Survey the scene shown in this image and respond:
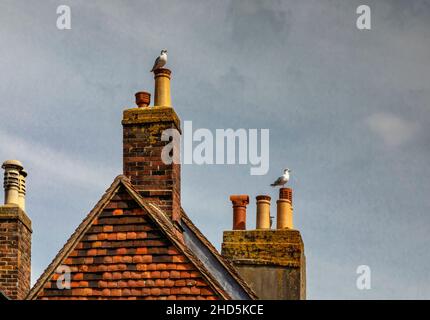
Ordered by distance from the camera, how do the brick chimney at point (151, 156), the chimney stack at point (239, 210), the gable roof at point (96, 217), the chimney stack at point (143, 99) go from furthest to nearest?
the chimney stack at point (239, 210), the chimney stack at point (143, 99), the brick chimney at point (151, 156), the gable roof at point (96, 217)

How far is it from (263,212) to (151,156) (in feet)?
18.0

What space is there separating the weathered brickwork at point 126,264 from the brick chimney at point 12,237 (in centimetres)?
546

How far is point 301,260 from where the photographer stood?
19734 millimetres

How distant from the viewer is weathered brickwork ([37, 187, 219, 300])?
1380 cm

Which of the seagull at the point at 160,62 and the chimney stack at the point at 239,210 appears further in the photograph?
the chimney stack at the point at 239,210

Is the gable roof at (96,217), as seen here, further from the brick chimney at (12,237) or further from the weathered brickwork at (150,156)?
the brick chimney at (12,237)

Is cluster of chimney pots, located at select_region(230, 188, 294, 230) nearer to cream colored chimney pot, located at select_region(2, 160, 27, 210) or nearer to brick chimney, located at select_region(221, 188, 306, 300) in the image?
brick chimney, located at select_region(221, 188, 306, 300)

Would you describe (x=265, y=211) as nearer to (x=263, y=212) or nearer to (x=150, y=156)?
(x=263, y=212)

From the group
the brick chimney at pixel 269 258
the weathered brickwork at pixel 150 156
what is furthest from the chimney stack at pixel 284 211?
the weathered brickwork at pixel 150 156

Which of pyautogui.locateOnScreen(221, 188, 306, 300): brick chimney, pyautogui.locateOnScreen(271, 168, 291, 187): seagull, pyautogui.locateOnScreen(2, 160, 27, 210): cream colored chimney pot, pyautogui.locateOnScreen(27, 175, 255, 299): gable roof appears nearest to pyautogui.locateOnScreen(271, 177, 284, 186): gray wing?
pyautogui.locateOnScreen(271, 168, 291, 187): seagull

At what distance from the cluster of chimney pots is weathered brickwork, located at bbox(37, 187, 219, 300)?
20.6 feet

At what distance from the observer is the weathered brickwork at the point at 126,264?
543 inches

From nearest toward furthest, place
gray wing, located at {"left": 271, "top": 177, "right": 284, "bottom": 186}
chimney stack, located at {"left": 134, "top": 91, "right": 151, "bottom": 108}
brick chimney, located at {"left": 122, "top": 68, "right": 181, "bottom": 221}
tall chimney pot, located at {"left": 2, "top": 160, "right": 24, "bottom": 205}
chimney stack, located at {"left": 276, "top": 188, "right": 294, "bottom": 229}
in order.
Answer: brick chimney, located at {"left": 122, "top": 68, "right": 181, "bottom": 221} < chimney stack, located at {"left": 134, "top": 91, "right": 151, "bottom": 108} < tall chimney pot, located at {"left": 2, "top": 160, "right": 24, "bottom": 205} < chimney stack, located at {"left": 276, "top": 188, "right": 294, "bottom": 229} < gray wing, located at {"left": 271, "top": 177, "right": 284, "bottom": 186}
